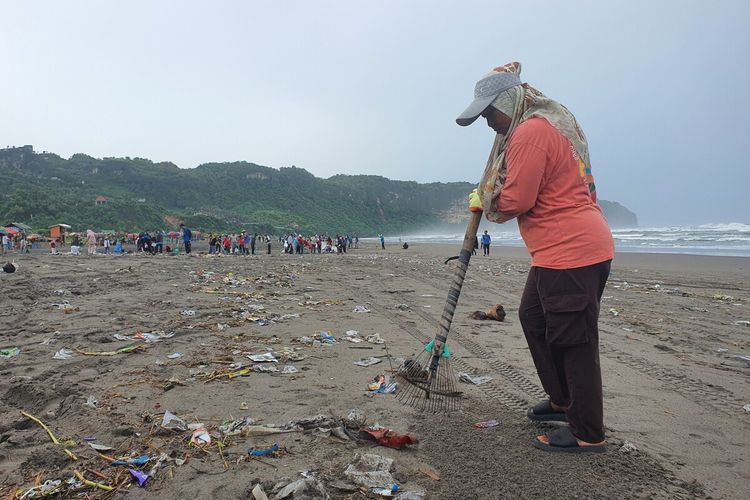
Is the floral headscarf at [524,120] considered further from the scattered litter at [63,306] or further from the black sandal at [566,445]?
the scattered litter at [63,306]

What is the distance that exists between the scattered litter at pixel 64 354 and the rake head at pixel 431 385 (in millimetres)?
3073

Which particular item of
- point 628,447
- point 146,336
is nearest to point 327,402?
point 628,447

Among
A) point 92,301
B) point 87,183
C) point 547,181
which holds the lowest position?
point 92,301

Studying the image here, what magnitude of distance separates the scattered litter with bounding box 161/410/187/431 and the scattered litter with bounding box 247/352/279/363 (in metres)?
1.27

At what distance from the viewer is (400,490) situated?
1.93 meters

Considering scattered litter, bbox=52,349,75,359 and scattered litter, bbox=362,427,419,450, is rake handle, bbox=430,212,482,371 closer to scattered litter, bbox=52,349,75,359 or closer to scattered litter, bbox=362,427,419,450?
scattered litter, bbox=362,427,419,450

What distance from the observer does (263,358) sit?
3.98 metres

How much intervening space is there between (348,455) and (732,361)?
4.27 metres

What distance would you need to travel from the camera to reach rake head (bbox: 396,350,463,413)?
9.36ft

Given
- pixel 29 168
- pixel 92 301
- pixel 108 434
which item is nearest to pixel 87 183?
pixel 29 168

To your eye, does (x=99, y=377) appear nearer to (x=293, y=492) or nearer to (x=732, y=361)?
(x=293, y=492)

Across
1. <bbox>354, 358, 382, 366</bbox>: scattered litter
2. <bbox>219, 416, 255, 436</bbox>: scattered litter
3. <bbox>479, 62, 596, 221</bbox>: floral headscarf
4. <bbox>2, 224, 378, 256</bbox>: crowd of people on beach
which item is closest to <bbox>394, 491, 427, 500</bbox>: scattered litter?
<bbox>219, 416, 255, 436</bbox>: scattered litter

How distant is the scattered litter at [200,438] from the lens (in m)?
2.33

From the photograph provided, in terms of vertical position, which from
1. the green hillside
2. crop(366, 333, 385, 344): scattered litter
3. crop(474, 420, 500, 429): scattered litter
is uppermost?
the green hillside
